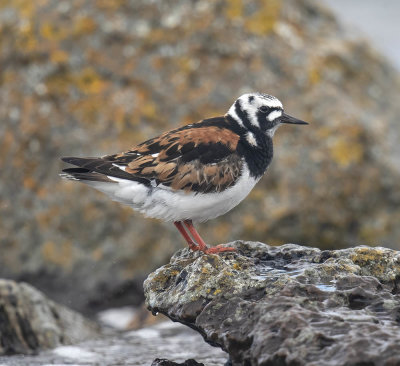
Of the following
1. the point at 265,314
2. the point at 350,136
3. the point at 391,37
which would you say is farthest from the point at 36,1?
the point at 391,37

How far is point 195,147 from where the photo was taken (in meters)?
5.66

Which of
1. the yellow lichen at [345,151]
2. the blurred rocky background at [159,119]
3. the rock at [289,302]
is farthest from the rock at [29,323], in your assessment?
the yellow lichen at [345,151]

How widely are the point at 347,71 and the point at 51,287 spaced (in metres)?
4.91

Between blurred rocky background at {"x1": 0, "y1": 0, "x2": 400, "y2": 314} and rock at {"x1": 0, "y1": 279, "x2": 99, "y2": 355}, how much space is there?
4.28ft

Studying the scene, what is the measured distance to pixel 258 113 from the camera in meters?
6.19

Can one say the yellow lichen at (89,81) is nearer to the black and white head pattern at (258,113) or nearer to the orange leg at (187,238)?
the black and white head pattern at (258,113)

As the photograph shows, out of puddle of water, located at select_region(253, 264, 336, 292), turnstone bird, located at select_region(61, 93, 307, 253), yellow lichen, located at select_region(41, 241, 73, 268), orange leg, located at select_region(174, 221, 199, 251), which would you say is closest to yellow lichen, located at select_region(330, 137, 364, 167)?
turnstone bird, located at select_region(61, 93, 307, 253)

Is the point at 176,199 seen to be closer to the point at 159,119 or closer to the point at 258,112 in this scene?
the point at 258,112

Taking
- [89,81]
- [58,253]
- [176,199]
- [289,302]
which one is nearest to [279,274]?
[289,302]

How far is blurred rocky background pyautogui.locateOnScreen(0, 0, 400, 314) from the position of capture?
8.05 m

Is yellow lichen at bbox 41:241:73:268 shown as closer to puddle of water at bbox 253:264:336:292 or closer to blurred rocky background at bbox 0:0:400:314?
blurred rocky background at bbox 0:0:400:314

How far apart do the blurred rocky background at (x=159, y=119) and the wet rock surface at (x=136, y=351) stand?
96cm

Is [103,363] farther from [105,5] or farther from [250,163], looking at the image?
[105,5]

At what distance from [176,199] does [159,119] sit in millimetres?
3129
